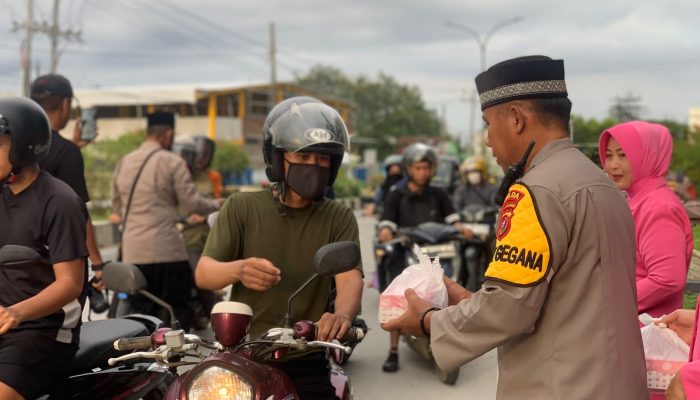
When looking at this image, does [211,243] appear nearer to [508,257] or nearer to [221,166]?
[508,257]

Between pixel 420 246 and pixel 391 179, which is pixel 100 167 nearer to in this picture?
pixel 391 179

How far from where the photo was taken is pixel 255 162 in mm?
47969

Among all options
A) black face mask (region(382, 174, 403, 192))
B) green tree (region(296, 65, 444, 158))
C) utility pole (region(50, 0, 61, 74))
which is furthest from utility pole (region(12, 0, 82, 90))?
green tree (region(296, 65, 444, 158))

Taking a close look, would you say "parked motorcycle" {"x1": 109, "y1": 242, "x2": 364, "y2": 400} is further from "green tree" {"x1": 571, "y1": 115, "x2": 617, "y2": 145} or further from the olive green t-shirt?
"green tree" {"x1": 571, "y1": 115, "x2": 617, "y2": 145}

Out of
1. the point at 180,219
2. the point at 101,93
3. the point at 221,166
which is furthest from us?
the point at 101,93

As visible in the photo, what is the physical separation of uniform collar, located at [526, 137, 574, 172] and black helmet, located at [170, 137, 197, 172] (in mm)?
5881

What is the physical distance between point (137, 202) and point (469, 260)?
159 inches

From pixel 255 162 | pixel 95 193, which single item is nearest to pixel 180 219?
pixel 95 193

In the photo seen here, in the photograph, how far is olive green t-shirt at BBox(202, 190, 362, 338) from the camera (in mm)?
3342

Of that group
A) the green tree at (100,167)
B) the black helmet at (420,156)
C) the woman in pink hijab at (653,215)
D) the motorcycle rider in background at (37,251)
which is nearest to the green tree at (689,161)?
the black helmet at (420,156)

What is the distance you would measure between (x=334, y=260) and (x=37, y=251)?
1.29 meters

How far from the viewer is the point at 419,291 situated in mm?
2459

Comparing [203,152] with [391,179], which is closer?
[203,152]

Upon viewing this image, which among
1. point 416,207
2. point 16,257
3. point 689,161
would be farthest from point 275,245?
Result: point 689,161
